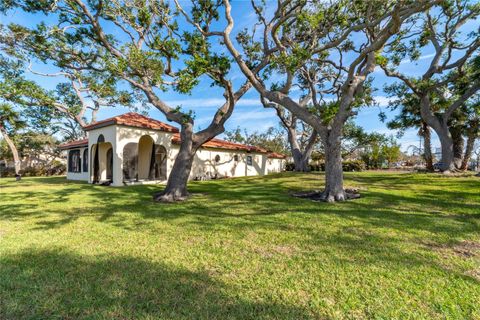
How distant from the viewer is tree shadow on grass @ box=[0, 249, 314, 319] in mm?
2410

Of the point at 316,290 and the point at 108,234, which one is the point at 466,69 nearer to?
the point at 316,290

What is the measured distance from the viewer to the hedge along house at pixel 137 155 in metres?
14.2

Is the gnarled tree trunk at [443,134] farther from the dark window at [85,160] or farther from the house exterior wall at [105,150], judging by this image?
the dark window at [85,160]

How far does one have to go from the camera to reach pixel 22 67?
54.5 ft

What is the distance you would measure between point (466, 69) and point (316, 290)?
20075 mm

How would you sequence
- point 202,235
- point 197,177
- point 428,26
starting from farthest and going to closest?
point 197,177, point 428,26, point 202,235

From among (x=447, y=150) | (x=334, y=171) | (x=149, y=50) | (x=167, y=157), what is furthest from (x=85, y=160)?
(x=447, y=150)

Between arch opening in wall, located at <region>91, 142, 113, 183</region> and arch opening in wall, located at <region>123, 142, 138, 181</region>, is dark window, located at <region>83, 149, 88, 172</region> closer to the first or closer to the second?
arch opening in wall, located at <region>91, 142, 113, 183</region>

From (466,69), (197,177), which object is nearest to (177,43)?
(197,177)

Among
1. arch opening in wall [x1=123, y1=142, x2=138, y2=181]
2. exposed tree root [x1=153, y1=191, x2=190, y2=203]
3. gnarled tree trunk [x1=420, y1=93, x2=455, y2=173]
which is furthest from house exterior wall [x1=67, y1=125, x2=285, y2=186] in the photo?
gnarled tree trunk [x1=420, y1=93, x2=455, y2=173]

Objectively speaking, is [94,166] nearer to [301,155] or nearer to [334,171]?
[334,171]

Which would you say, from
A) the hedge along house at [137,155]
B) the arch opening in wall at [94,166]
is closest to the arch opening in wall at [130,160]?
the hedge along house at [137,155]

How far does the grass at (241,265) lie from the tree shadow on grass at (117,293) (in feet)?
0.04

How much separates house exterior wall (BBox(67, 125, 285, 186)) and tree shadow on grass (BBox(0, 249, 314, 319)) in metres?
11.3
